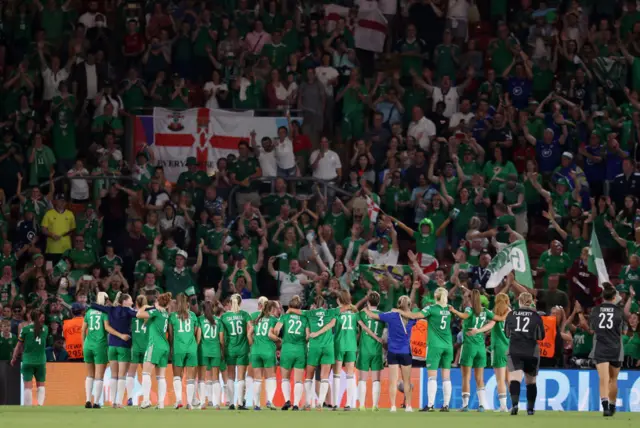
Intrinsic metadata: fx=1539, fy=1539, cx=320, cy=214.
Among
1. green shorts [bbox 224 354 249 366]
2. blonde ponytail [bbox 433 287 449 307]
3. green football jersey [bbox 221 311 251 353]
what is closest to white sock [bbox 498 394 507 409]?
blonde ponytail [bbox 433 287 449 307]

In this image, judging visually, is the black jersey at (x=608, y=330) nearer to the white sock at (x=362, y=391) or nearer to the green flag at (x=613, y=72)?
the white sock at (x=362, y=391)

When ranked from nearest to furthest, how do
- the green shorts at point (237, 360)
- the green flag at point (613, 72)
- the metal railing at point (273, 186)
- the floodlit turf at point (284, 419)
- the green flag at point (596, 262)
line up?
the floodlit turf at point (284, 419) < the green shorts at point (237, 360) < the green flag at point (596, 262) < the metal railing at point (273, 186) < the green flag at point (613, 72)

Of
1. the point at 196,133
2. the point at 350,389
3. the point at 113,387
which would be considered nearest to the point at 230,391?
the point at 113,387

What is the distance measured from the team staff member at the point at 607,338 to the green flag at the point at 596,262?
6.36m

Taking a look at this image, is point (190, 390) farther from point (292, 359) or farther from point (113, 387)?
point (292, 359)

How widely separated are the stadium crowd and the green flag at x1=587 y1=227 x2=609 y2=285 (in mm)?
167

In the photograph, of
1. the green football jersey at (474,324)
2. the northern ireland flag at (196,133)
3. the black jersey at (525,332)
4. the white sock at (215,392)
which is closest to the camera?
the black jersey at (525,332)

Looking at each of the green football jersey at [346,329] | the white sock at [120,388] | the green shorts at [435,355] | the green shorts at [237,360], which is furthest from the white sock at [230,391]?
the green shorts at [435,355]

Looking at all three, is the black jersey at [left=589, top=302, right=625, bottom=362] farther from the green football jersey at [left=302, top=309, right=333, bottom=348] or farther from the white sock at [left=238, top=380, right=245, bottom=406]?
the white sock at [left=238, top=380, right=245, bottom=406]

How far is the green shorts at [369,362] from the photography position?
26453 millimetres

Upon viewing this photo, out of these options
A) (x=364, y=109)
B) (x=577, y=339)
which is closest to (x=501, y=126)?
(x=364, y=109)

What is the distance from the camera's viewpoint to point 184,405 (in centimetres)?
2845

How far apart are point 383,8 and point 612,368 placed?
49.4ft

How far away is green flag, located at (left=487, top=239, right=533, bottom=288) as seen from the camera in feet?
96.9
